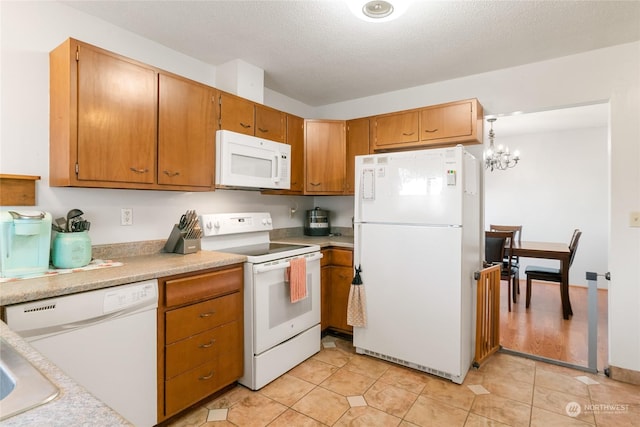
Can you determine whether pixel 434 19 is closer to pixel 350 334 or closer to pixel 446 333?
pixel 446 333

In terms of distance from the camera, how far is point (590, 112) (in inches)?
169

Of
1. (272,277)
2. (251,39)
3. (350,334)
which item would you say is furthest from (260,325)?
(251,39)

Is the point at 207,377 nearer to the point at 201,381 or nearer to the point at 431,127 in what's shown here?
the point at 201,381

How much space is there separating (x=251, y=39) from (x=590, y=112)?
4.45 m

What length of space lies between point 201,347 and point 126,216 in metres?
1.00

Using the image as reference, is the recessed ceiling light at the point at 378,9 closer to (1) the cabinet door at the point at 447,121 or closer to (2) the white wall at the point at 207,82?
(1) the cabinet door at the point at 447,121

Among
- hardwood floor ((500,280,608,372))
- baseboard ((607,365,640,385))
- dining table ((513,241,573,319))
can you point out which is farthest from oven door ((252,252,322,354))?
dining table ((513,241,573,319))

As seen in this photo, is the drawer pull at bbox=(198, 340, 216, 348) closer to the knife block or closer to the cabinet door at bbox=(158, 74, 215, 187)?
the knife block

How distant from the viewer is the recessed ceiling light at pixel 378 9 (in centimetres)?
180

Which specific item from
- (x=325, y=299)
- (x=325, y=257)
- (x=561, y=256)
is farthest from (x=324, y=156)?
(x=561, y=256)

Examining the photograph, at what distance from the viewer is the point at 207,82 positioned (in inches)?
109

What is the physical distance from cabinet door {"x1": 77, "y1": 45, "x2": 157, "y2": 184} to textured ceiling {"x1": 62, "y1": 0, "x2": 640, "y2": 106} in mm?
424

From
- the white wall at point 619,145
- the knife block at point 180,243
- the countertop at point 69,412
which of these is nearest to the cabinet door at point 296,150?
the knife block at point 180,243

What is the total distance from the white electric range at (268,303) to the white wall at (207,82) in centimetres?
24
